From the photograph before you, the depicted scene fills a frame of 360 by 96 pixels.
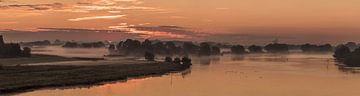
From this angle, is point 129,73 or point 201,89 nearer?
point 201,89

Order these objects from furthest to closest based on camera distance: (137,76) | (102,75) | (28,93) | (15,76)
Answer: (137,76) < (102,75) < (15,76) < (28,93)

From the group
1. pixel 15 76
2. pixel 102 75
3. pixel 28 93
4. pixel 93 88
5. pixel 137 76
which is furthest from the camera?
pixel 137 76

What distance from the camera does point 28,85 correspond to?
74.1 meters

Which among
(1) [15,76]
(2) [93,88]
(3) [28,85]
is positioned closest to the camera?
(3) [28,85]

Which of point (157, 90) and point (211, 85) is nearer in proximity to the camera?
point (157, 90)

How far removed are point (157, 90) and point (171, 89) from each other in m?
2.65

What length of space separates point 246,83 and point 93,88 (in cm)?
2733

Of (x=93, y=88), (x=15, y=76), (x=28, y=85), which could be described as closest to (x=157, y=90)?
(x=93, y=88)

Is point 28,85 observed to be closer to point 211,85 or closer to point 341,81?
point 211,85

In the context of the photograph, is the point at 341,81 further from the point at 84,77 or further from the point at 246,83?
the point at 84,77

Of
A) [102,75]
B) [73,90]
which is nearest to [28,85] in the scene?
[73,90]

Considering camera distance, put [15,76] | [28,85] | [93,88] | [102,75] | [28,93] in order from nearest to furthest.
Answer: [28,93] → [28,85] → [93,88] → [15,76] → [102,75]

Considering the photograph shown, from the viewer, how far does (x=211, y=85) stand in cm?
8806

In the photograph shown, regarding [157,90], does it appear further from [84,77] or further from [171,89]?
[84,77]
